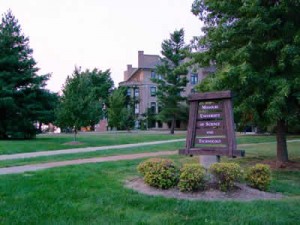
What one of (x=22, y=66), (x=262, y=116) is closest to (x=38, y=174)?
(x=262, y=116)

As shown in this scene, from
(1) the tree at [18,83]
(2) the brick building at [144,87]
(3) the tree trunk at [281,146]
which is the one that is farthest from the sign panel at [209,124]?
(2) the brick building at [144,87]

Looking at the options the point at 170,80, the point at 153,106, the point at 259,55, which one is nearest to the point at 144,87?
the point at 153,106

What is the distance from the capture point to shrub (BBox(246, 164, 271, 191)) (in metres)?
7.91

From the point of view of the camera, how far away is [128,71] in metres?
78.8

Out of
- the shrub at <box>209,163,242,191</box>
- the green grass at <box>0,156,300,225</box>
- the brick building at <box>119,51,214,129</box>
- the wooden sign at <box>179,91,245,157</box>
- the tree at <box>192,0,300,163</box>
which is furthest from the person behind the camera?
the brick building at <box>119,51,214,129</box>

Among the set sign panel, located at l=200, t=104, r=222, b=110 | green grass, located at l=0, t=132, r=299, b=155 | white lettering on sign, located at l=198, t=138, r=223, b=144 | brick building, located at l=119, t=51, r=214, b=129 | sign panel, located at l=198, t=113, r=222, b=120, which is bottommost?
green grass, located at l=0, t=132, r=299, b=155

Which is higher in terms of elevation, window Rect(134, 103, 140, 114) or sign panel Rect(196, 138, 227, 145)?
window Rect(134, 103, 140, 114)

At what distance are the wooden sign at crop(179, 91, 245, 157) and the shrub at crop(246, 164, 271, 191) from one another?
0.48 m

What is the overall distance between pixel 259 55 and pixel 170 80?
3472 centimetres

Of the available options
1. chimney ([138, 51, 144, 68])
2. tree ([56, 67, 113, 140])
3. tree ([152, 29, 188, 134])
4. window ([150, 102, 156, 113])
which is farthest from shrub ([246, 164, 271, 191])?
chimney ([138, 51, 144, 68])

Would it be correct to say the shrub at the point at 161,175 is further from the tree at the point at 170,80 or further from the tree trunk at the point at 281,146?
the tree at the point at 170,80

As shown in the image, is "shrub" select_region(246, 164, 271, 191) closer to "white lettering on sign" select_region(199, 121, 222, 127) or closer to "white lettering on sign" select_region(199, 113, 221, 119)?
"white lettering on sign" select_region(199, 121, 222, 127)

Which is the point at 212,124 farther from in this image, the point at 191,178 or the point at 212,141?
the point at 191,178

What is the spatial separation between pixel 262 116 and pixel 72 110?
1533cm
